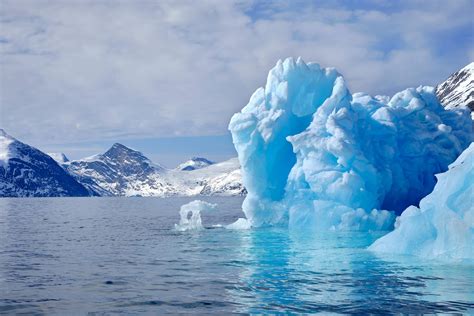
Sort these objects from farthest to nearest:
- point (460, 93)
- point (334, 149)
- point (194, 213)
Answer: point (460, 93) < point (194, 213) < point (334, 149)

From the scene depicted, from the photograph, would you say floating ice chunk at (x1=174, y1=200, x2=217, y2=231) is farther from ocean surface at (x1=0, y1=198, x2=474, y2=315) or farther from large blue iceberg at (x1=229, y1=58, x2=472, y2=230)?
ocean surface at (x1=0, y1=198, x2=474, y2=315)

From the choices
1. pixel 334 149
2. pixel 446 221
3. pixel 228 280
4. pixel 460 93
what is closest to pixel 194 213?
pixel 334 149

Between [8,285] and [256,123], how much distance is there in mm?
24857

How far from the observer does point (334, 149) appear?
34969mm

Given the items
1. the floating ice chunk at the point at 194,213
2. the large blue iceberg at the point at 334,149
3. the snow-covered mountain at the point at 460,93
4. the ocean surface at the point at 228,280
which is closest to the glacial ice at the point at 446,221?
the ocean surface at the point at 228,280

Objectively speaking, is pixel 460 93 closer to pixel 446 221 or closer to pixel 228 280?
pixel 446 221

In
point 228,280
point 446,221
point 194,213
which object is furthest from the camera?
point 194,213

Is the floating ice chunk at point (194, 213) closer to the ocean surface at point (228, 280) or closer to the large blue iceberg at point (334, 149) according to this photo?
the large blue iceberg at point (334, 149)

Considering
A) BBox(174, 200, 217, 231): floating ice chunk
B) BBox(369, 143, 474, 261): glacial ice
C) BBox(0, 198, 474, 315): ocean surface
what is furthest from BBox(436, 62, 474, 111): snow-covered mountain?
BBox(0, 198, 474, 315): ocean surface

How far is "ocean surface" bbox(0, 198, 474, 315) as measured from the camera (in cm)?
1416

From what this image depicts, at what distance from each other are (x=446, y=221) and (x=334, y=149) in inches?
552

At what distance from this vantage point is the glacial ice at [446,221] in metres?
21.3

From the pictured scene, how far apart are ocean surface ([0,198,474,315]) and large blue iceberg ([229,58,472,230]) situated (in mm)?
6947

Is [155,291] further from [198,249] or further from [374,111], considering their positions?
[374,111]
